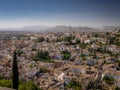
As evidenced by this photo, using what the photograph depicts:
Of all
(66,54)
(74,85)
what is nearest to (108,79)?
(74,85)

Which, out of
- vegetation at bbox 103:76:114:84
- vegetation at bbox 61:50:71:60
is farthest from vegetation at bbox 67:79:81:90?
vegetation at bbox 61:50:71:60

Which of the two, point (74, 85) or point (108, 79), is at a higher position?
point (74, 85)

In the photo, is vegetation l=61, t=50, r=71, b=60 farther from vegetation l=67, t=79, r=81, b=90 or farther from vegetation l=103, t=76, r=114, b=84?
vegetation l=67, t=79, r=81, b=90

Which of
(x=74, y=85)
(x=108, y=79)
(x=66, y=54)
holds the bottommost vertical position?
(x=66, y=54)

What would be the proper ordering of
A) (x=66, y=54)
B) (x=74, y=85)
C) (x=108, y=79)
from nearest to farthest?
(x=74, y=85) → (x=108, y=79) → (x=66, y=54)

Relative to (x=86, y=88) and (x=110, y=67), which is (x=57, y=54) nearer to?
(x=110, y=67)

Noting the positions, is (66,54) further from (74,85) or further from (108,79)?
(74,85)

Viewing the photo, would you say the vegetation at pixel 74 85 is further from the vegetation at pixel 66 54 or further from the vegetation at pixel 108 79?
the vegetation at pixel 66 54

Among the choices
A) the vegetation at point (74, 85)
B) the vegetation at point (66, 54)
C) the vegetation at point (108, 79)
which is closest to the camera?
the vegetation at point (74, 85)

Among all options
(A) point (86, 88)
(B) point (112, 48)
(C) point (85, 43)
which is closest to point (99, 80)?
(A) point (86, 88)

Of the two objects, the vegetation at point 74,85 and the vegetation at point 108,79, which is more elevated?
the vegetation at point 74,85

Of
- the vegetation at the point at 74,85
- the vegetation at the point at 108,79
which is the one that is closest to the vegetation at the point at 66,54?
the vegetation at the point at 108,79
